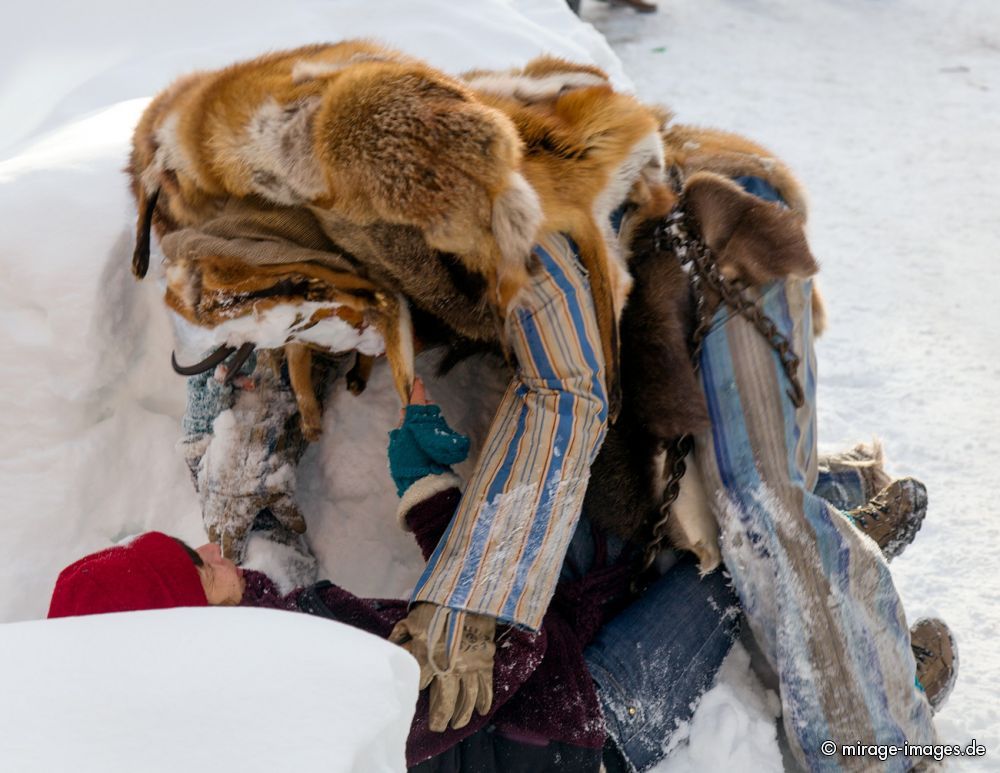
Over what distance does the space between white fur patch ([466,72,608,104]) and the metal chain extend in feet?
0.73

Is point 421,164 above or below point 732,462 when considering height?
above

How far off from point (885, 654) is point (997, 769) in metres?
0.31

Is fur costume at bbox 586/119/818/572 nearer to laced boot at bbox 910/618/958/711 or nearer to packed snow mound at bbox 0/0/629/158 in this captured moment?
laced boot at bbox 910/618/958/711

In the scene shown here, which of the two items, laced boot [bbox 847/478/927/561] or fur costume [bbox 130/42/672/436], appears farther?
laced boot [bbox 847/478/927/561]

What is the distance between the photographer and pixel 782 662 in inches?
54.7

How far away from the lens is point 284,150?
1.12 metres

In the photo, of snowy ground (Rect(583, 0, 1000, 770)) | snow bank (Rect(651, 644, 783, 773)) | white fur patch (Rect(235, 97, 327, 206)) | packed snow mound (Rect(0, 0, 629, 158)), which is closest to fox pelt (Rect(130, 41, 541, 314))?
white fur patch (Rect(235, 97, 327, 206))

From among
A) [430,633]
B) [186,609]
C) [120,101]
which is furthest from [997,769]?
[120,101]

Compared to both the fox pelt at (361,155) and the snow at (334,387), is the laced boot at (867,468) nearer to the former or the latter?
the snow at (334,387)

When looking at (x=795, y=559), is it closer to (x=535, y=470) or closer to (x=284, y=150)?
(x=535, y=470)

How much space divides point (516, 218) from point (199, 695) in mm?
600

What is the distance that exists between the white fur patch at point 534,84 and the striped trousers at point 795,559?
14.9 inches

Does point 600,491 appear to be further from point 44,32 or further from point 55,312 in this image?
point 44,32

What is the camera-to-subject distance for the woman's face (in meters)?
1.25
